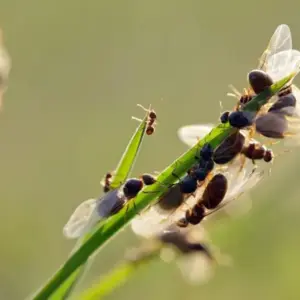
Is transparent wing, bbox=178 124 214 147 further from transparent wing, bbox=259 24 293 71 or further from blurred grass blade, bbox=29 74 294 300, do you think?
blurred grass blade, bbox=29 74 294 300

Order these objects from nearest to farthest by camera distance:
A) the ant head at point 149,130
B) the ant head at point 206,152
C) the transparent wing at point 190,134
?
the ant head at point 206,152
the transparent wing at point 190,134
the ant head at point 149,130

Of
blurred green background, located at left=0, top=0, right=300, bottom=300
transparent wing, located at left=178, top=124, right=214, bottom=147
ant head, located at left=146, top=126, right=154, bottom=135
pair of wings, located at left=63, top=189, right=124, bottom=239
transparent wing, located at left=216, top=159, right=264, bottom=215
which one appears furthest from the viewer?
blurred green background, located at left=0, top=0, right=300, bottom=300

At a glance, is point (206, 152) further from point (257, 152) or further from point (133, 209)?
point (257, 152)

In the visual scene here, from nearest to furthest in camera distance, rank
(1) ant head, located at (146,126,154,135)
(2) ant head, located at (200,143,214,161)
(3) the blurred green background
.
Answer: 1. (2) ant head, located at (200,143,214,161)
2. (1) ant head, located at (146,126,154,135)
3. (3) the blurred green background

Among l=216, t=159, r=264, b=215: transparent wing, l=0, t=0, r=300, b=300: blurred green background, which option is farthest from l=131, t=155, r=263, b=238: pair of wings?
l=0, t=0, r=300, b=300: blurred green background

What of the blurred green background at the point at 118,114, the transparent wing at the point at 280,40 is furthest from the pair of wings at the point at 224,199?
the blurred green background at the point at 118,114

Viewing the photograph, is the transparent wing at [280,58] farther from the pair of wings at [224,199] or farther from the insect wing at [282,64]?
the pair of wings at [224,199]

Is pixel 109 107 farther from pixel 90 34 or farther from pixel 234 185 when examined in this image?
pixel 234 185
